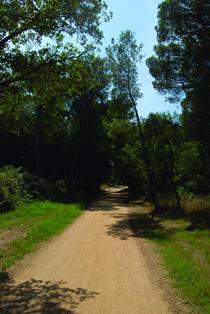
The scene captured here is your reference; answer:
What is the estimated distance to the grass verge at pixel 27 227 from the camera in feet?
44.2

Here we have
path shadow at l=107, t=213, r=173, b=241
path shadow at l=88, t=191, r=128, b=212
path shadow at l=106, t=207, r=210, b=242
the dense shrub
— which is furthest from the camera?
path shadow at l=88, t=191, r=128, b=212

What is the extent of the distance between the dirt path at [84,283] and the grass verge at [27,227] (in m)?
0.57

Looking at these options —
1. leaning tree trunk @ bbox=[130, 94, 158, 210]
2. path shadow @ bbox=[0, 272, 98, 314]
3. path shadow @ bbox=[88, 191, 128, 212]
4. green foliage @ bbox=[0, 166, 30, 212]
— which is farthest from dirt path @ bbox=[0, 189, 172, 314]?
path shadow @ bbox=[88, 191, 128, 212]

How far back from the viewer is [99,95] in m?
50.2

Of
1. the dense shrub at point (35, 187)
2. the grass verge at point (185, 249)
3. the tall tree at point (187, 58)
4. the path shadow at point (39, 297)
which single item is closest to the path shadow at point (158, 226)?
the grass verge at point (185, 249)

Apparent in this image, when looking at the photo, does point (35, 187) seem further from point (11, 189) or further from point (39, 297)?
point (39, 297)

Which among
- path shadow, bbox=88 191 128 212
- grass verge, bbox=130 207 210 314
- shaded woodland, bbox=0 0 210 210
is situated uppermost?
shaded woodland, bbox=0 0 210 210

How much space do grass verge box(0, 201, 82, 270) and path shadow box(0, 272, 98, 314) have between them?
6.63 feet

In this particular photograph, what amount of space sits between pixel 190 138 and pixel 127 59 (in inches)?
299

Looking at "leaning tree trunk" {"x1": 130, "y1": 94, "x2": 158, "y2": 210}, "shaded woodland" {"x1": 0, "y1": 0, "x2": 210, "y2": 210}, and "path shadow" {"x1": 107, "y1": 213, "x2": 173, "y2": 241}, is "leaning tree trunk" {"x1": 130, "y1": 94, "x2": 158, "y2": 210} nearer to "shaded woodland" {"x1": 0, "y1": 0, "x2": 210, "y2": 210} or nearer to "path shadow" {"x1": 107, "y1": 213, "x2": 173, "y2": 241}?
"shaded woodland" {"x1": 0, "y1": 0, "x2": 210, "y2": 210}

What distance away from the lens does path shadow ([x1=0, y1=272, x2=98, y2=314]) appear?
7.97 metres

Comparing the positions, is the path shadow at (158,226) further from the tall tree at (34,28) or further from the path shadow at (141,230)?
the tall tree at (34,28)

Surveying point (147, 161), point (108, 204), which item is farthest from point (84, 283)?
point (108, 204)

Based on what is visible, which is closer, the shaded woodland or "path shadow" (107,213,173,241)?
the shaded woodland
